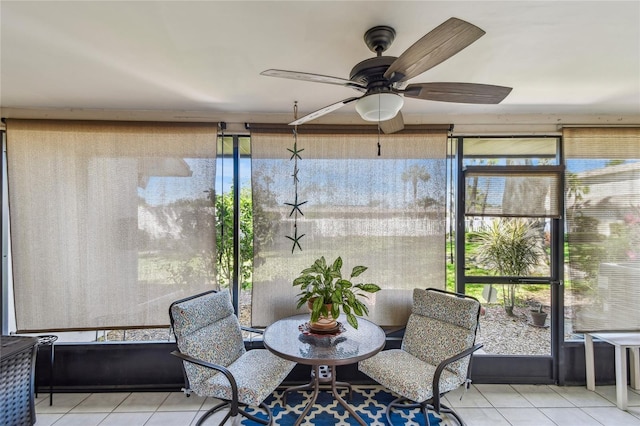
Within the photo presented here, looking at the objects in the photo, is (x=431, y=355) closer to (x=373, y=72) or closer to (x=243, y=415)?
(x=243, y=415)

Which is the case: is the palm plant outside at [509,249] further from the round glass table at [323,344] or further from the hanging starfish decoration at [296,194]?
the hanging starfish decoration at [296,194]

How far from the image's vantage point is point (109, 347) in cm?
253

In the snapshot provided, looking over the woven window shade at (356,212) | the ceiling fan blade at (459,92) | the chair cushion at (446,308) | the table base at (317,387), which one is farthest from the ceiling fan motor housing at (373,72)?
the table base at (317,387)

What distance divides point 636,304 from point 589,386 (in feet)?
2.88

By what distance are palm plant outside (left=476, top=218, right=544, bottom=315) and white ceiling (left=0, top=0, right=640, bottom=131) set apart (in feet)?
3.63

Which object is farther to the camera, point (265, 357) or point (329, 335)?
point (265, 357)

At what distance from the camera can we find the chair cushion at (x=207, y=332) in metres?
1.96

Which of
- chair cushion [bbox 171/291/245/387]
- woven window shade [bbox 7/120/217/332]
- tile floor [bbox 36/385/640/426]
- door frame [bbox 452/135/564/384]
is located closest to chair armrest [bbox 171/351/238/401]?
chair cushion [bbox 171/291/245/387]

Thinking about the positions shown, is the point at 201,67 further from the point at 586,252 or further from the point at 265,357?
the point at 586,252

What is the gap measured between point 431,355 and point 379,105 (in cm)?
197

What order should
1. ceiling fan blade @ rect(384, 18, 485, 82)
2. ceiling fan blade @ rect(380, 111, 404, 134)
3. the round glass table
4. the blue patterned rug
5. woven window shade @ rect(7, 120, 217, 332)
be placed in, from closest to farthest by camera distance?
ceiling fan blade @ rect(384, 18, 485, 82) < the round glass table < ceiling fan blade @ rect(380, 111, 404, 134) < the blue patterned rug < woven window shade @ rect(7, 120, 217, 332)

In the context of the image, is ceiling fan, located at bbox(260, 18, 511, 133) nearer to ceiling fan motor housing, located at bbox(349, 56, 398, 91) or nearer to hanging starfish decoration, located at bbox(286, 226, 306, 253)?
ceiling fan motor housing, located at bbox(349, 56, 398, 91)

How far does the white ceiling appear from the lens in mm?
1294

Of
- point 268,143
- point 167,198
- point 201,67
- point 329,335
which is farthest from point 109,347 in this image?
point 201,67
